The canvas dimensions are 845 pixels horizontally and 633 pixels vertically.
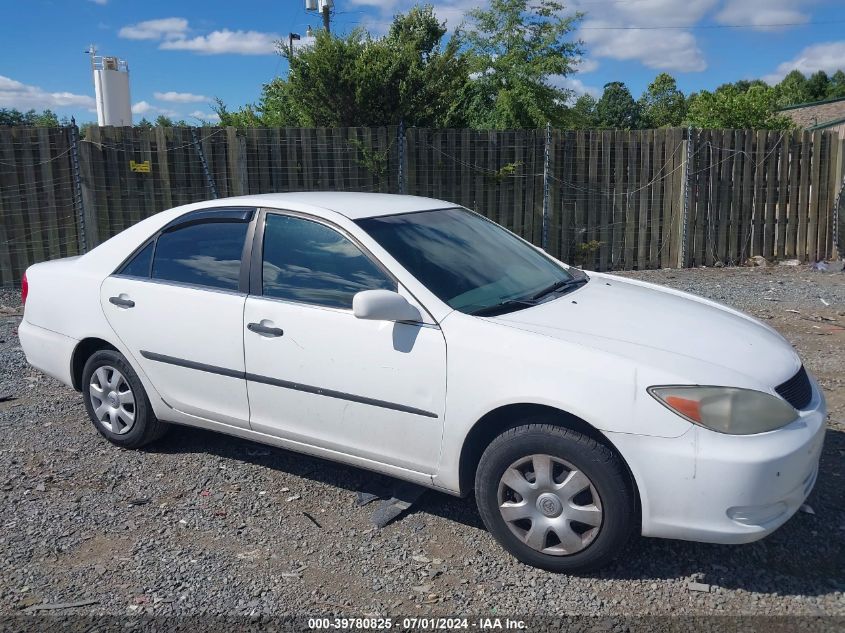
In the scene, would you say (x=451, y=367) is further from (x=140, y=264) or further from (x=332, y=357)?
(x=140, y=264)

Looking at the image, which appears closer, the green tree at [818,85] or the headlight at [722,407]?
the headlight at [722,407]

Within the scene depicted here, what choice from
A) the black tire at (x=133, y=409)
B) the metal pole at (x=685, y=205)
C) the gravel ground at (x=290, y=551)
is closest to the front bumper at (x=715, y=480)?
the gravel ground at (x=290, y=551)

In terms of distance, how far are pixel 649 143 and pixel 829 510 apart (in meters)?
8.63

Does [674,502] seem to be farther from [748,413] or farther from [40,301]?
[40,301]

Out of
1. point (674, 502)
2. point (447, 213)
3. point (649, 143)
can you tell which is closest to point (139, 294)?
point (447, 213)

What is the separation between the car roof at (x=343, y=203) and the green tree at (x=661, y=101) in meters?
63.3

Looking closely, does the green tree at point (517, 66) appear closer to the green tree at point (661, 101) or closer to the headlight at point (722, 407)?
the headlight at point (722, 407)

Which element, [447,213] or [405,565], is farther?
[447,213]

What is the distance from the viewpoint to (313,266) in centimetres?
406

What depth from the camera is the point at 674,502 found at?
3.09 meters

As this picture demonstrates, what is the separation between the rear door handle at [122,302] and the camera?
4586 millimetres

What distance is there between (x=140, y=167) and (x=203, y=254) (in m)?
6.56

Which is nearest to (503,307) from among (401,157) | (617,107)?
(401,157)

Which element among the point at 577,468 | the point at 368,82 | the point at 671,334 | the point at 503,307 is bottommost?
the point at 577,468
